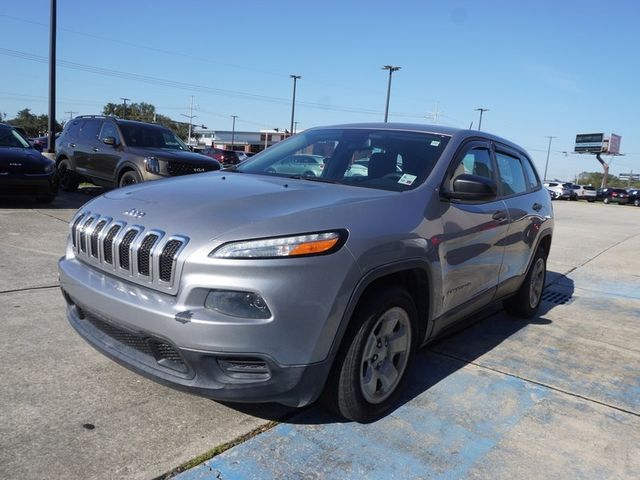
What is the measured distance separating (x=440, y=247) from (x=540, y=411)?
3.95ft

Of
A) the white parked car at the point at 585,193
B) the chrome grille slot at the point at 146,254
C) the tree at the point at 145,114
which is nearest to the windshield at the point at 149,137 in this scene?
the chrome grille slot at the point at 146,254

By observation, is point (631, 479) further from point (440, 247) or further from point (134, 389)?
point (134, 389)

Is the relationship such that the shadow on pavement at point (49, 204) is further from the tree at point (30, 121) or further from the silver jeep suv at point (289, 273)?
the tree at point (30, 121)

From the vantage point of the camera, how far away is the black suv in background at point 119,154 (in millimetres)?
10148

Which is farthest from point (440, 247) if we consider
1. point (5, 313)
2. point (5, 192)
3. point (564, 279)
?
point (5, 192)

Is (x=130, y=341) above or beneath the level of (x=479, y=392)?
above

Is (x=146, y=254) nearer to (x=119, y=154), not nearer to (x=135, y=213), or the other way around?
(x=135, y=213)

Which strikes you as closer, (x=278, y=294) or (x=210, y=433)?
(x=278, y=294)

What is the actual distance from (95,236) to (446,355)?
2690 mm

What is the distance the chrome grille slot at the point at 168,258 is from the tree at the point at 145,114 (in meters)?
114

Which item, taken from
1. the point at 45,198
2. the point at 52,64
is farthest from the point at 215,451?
the point at 52,64

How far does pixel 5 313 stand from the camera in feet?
13.9

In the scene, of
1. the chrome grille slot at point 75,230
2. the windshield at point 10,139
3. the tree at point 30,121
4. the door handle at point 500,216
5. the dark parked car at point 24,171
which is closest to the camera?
the chrome grille slot at point 75,230

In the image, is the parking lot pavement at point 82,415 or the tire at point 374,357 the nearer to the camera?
the parking lot pavement at point 82,415
